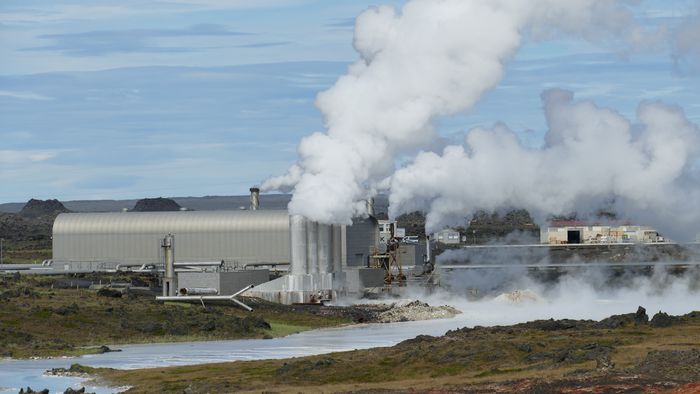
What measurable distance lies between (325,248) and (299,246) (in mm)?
3477

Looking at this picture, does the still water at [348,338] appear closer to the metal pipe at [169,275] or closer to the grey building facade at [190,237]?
the grey building facade at [190,237]

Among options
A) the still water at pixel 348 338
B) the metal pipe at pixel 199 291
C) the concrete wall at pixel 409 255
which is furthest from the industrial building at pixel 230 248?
the still water at pixel 348 338

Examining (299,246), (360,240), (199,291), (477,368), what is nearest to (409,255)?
(360,240)

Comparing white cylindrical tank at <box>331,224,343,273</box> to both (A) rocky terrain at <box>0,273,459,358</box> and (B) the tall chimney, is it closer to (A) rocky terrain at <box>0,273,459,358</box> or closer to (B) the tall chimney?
(B) the tall chimney

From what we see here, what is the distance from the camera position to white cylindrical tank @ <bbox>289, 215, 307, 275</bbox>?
132000mm

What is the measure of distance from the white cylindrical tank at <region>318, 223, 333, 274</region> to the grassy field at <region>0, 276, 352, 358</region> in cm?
1085

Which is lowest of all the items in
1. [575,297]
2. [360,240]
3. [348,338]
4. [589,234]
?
[348,338]

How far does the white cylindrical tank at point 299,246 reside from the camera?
132000mm

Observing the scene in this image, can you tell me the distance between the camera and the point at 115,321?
106m

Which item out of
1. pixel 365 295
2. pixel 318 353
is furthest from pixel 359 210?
pixel 318 353

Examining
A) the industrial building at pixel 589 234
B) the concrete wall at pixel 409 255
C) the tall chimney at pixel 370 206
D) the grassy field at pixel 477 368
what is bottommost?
the grassy field at pixel 477 368

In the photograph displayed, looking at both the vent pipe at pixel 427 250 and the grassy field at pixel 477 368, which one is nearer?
the grassy field at pixel 477 368

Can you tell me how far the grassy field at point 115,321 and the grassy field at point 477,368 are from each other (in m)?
19.4

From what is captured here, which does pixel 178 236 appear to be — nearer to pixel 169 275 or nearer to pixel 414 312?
pixel 169 275
